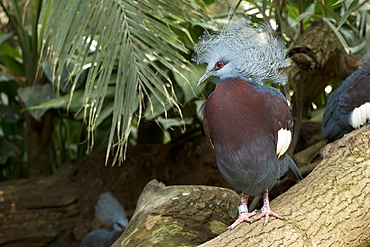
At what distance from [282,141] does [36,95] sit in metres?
2.12

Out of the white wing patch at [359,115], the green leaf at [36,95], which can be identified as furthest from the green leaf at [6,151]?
the white wing patch at [359,115]

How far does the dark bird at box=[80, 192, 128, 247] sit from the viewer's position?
3002mm

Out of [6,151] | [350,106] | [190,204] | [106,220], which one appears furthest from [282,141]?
[6,151]

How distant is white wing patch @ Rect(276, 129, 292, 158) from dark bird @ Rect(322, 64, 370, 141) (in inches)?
32.1

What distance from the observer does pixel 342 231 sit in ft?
5.39

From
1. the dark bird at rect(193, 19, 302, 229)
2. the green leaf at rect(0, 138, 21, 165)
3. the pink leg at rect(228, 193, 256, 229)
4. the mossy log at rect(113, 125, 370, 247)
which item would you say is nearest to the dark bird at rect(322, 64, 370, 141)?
the mossy log at rect(113, 125, 370, 247)

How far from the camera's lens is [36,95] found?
3.23 m

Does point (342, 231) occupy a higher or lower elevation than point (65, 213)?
higher

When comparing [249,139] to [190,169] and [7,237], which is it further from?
[7,237]

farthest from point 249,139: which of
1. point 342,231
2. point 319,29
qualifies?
point 319,29

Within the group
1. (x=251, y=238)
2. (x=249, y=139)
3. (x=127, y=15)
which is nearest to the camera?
(x=251, y=238)

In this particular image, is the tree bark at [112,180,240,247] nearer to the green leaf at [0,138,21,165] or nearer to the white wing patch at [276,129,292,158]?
the white wing patch at [276,129,292,158]

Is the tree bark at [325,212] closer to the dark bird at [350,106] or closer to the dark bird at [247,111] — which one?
the dark bird at [247,111]

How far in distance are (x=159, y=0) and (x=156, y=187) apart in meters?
0.98
